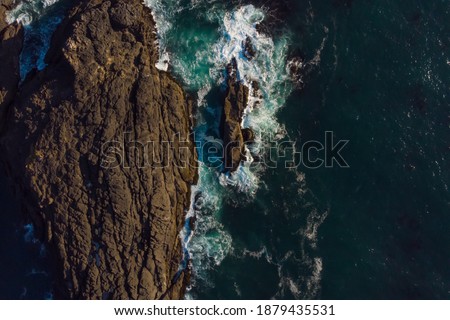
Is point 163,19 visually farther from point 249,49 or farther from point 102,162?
point 102,162

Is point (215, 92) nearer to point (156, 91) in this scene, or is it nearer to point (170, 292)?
point (156, 91)

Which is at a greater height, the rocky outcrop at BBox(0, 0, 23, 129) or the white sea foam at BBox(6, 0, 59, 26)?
the white sea foam at BBox(6, 0, 59, 26)

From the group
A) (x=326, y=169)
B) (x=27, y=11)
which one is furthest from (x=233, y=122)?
(x=27, y=11)

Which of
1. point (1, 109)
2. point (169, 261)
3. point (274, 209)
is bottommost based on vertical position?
point (169, 261)

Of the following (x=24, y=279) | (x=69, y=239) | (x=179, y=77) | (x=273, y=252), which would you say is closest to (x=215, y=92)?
(x=179, y=77)

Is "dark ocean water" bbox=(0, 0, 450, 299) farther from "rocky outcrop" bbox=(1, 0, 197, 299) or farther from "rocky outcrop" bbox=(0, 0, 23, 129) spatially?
"rocky outcrop" bbox=(1, 0, 197, 299)

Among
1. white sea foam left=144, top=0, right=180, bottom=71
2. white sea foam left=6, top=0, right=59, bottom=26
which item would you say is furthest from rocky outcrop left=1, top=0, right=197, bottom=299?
white sea foam left=6, top=0, right=59, bottom=26
